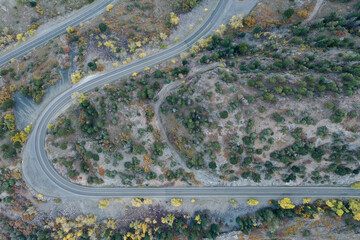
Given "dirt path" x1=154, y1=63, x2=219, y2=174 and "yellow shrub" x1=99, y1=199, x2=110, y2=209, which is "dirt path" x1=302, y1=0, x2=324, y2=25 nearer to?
"dirt path" x1=154, y1=63, x2=219, y2=174

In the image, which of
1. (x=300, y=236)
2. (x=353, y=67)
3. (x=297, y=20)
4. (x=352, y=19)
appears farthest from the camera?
(x=297, y=20)

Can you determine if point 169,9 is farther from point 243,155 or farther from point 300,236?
point 300,236

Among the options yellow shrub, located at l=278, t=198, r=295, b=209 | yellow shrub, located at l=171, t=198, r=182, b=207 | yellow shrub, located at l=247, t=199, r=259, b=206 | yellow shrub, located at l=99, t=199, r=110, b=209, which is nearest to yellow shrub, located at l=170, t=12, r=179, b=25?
yellow shrub, located at l=171, t=198, r=182, b=207

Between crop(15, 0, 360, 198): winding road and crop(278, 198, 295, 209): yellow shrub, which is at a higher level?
crop(15, 0, 360, 198): winding road

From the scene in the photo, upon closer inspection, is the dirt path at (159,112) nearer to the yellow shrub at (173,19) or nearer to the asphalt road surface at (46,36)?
the yellow shrub at (173,19)

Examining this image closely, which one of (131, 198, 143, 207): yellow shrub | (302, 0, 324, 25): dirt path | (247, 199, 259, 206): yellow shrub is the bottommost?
(247, 199, 259, 206): yellow shrub

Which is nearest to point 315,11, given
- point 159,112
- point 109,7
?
point 159,112

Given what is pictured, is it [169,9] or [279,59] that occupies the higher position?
[169,9]

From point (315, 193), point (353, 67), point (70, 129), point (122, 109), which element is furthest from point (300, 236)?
point (70, 129)
